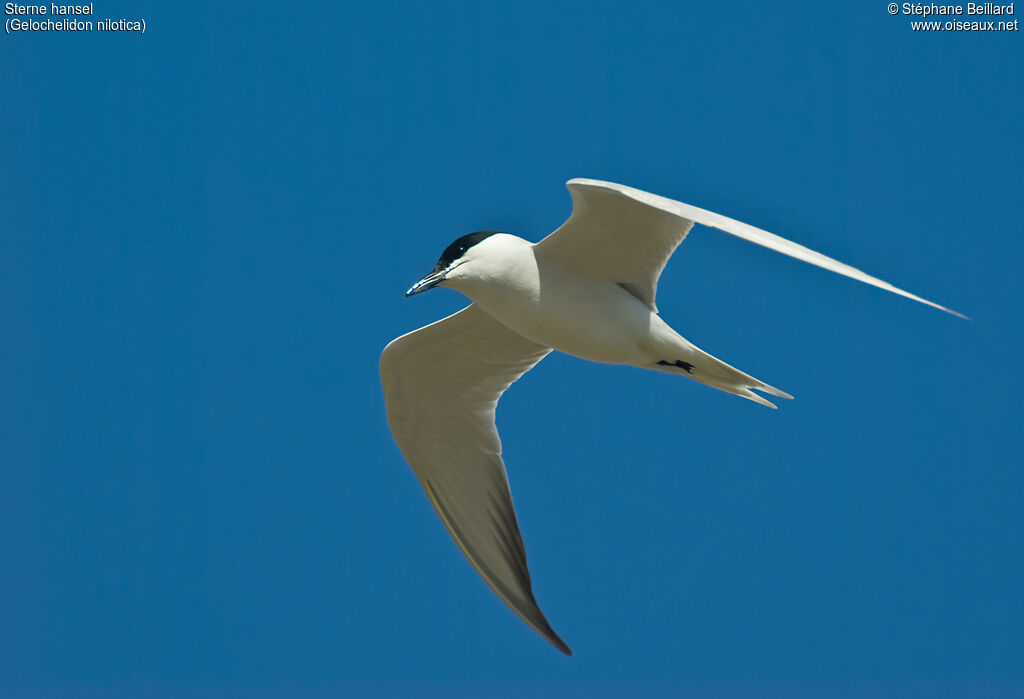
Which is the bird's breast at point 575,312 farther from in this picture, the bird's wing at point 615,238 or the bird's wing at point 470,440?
the bird's wing at point 470,440

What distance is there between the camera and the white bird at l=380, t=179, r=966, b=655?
25.0 feet

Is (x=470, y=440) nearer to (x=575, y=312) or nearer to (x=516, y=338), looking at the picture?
(x=516, y=338)

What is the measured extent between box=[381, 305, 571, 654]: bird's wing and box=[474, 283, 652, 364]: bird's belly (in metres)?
0.98

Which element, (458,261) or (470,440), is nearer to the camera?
(458,261)

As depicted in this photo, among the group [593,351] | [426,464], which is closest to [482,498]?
[426,464]

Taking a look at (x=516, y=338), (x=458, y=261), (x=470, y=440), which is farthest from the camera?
(x=470, y=440)

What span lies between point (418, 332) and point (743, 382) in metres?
2.29

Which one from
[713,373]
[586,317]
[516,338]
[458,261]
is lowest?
[713,373]

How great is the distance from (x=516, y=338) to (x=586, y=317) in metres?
1.17

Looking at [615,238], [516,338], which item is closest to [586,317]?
[615,238]

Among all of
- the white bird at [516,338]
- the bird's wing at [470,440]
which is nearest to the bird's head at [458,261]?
the white bird at [516,338]

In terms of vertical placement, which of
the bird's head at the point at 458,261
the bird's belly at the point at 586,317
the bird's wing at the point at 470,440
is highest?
the bird's head at the point at 458,261

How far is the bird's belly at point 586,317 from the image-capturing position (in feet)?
25.7

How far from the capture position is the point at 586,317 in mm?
7863
